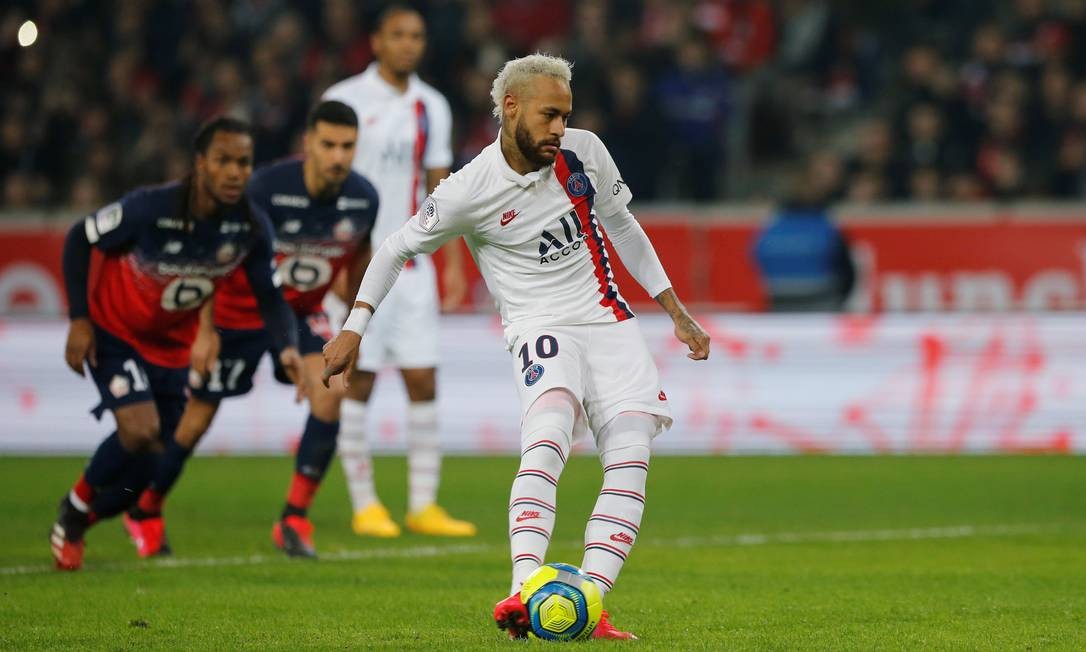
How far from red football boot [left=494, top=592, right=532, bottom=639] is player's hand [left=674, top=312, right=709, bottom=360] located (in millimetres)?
1115

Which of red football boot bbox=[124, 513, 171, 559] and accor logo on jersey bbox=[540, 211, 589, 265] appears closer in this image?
accor logo on jersey bbox=[540, 211, 589, 265]

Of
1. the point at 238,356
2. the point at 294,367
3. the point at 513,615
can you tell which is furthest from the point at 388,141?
the point at 513,615

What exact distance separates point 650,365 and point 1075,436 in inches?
321

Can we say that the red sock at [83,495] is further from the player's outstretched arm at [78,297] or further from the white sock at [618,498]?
the white sock at [618,498]

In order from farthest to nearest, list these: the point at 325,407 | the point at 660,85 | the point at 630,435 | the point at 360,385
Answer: the point at 660,85, the point at 360,385, the point at 325,407, the point at 630,435

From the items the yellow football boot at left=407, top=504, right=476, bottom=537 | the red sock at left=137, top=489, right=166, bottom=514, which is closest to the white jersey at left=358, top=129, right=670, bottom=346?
the red sock at left=137, top=489, right=166, bottom=514

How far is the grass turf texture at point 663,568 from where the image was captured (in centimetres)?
596

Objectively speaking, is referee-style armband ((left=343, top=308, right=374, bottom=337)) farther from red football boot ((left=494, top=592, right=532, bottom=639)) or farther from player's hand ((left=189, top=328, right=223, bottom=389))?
player's hand ((left=189, top=328, right=223, bottom=389))

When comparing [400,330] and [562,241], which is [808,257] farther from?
[562,241]

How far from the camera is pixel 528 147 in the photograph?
19.3 feet

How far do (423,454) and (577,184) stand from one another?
4.01 metres

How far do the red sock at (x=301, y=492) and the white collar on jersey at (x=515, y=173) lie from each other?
310 cm

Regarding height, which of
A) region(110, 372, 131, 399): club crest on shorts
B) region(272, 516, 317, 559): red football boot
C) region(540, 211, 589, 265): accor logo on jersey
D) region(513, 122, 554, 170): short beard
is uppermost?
region(513, 122, 554, 170): short beard

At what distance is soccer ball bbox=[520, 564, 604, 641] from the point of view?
5484 millimetres
